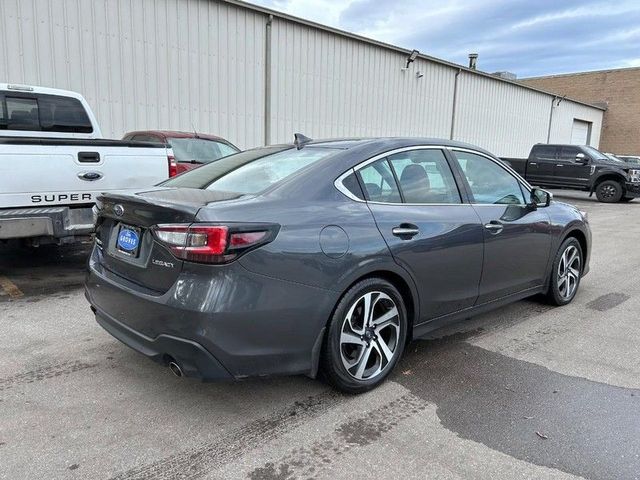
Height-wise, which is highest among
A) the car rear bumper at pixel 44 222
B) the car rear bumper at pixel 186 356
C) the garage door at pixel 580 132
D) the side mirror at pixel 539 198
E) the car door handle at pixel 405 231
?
the garage door at pixel 580 132

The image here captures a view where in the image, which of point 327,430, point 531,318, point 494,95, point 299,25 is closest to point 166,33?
point 299,25

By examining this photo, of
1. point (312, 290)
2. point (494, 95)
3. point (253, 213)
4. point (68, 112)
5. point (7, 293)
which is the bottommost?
point (7, 293)

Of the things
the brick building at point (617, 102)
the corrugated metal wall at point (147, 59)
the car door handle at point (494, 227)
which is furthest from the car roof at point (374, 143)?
the brick building at point (617, 102)

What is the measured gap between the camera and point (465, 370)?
361cm

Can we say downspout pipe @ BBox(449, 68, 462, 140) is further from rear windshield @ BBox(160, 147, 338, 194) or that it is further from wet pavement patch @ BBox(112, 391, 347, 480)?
wet pavement patch @ BBox(112, 391, 347, 480)

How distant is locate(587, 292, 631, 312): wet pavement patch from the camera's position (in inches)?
203

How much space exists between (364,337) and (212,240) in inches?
47.0

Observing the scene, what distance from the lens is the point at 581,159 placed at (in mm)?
17875

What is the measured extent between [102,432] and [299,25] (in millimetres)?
13144

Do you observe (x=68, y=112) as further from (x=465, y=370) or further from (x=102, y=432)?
(x=465, y=370)

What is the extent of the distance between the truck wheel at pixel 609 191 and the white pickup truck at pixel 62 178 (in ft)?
54.0

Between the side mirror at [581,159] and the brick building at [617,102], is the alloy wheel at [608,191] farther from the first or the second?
the brick building at [617,102]

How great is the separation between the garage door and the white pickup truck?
3159cm

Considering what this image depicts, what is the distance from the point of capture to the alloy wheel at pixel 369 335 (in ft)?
10.2
